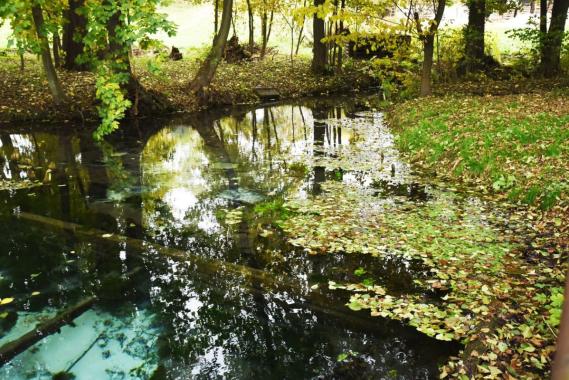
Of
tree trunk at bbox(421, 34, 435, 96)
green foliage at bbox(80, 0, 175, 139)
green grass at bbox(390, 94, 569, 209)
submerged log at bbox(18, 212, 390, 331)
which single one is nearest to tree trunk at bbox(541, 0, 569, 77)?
green grass at bbox(390, 94, 569, 209)

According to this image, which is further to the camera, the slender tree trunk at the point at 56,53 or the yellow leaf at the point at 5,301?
the slender tree trunk at the point at 56,53

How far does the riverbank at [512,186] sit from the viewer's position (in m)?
4.29

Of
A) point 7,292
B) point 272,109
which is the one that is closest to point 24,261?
point 7,292

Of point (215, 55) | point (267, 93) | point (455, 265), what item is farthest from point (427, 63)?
point (455, 265)

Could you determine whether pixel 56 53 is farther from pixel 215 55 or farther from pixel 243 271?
pixel 243 271

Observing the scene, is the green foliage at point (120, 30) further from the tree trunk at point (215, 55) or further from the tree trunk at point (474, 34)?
the tree trunk at point (474, 34)

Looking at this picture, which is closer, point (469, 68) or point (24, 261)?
point (24, 261)

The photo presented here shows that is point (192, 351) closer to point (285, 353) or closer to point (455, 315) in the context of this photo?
point (285, 353)

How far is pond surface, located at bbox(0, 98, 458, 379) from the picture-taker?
4449mm

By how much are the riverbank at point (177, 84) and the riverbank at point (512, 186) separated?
6.74 metres

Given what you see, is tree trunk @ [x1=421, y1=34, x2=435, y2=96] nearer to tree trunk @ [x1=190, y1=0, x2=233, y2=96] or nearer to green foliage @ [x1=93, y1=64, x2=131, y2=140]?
tree trunk @ [x1=190, y1=0, x2=233, y2=96]

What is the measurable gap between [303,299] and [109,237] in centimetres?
346

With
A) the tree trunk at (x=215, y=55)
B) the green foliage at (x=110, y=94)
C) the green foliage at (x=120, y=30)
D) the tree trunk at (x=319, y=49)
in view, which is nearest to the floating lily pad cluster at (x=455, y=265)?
the green foliage at (x=120, y=30)

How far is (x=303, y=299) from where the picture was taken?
5.46 meters
